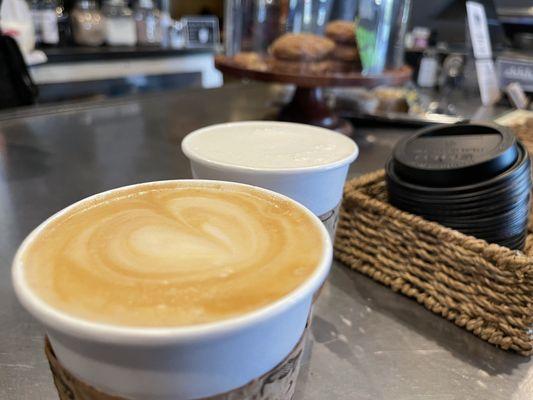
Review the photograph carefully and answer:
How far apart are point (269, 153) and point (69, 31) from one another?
3346mm

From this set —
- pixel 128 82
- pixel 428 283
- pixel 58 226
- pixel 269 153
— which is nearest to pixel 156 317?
pixel 58 226

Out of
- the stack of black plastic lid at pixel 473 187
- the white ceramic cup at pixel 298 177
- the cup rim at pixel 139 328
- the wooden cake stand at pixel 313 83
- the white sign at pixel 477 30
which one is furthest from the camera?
the white sign at pixel 477 30

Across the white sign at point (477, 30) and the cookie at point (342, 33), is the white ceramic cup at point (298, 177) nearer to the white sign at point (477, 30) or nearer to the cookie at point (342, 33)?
the cookie at point (342, 33)

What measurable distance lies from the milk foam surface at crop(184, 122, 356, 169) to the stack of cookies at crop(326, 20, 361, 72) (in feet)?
2.62

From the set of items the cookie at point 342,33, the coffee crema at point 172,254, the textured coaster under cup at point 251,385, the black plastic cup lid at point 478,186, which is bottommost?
the textured coaster under cup at point 251,385

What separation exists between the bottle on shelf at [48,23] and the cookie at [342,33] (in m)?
2.19

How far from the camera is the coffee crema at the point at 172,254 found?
1.04 feet

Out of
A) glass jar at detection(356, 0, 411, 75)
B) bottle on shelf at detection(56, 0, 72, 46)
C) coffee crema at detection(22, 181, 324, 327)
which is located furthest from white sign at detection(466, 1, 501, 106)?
bottle on shelf at detection(56, 0, 72, 46)

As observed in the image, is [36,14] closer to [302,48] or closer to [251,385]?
[302,48]

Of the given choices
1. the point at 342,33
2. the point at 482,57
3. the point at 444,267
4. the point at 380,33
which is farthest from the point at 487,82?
the point at 444,267

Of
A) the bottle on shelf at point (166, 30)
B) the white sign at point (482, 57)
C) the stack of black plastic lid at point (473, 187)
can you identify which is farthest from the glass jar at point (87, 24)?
the stack of black plastic lid at point (473, 187)

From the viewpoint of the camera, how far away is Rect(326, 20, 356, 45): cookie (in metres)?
1.43

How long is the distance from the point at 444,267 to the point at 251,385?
1.27 ft

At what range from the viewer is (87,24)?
125 inches
